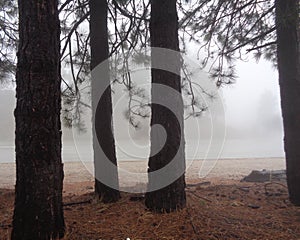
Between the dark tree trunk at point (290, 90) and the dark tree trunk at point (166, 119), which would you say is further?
the dark tree trunk at point (290, 90)

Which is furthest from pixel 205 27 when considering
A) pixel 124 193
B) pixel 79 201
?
pixel 79 201

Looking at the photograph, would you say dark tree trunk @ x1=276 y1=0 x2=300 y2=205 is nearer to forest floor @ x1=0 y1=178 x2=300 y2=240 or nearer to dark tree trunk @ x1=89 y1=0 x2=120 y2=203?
forest floor @ x1=0 y1=178 x2=300 y2=240

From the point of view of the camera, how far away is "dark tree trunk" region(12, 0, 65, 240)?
1.65m

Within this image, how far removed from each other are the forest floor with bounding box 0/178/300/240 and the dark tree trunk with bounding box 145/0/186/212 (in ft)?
0.42

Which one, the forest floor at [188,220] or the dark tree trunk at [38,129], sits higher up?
the dark tree trunk at [38,129]

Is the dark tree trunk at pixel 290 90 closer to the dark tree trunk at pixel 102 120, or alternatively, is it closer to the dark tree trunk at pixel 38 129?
the dark tree trunk at pixel 102 120

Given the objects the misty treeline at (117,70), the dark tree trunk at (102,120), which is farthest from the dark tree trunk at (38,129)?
the dark tree trunk at (102,120)

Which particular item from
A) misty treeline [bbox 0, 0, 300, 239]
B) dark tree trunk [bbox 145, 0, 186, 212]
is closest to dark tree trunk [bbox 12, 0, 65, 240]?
misty treeline [bbox 0, 0, 300, 239]

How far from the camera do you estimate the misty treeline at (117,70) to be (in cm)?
167

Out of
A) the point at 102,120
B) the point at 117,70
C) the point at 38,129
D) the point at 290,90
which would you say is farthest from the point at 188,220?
the point at 117,70

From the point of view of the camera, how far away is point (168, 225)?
2.09 m

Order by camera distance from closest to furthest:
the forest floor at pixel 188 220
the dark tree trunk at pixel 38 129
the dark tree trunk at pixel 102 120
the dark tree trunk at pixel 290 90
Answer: the dark tree trunk at pixel 38 129, the forest floor at pixel 188 220, the dark tree trunk at pixel 290 90, the dark tree trunk at pixel 102 120

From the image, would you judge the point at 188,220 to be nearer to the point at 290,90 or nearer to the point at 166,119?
the point at 166,119

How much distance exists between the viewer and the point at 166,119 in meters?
2.36
